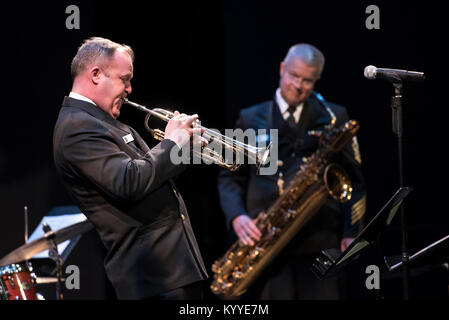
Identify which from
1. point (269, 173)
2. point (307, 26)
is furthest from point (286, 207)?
point (307, 26)

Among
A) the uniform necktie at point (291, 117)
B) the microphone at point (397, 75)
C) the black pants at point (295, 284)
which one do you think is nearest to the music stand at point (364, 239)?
the microphone at point (397, 75)

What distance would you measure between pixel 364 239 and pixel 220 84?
2.91 meters

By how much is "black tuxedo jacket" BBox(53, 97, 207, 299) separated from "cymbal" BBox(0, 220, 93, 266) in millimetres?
727

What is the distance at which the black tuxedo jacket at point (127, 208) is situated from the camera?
2656 millimetres

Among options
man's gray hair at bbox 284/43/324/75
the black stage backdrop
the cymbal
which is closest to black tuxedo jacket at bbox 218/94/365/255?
man's gray hair at bbox 284/43/324/75

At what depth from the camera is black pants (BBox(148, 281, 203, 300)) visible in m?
2.72

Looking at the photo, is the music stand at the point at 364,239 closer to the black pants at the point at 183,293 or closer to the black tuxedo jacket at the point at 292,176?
the black pants at the point at 183,293

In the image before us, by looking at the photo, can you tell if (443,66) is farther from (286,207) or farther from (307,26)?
(286,207)

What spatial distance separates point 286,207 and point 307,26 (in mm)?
1720

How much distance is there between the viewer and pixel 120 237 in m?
2.70

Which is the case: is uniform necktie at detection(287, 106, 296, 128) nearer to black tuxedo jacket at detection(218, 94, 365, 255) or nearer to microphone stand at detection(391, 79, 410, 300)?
black tuxedo jacket at detection(218, 94, 365, 255)

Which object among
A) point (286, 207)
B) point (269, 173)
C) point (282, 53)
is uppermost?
A: point (282, 53)

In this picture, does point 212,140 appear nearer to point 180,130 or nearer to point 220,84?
point 180,130

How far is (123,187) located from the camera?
260 cm
